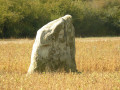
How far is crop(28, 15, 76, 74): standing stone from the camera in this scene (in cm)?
938

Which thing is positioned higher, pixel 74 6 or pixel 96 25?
pixel 74 6

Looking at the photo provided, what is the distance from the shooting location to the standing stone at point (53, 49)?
30.8 ft

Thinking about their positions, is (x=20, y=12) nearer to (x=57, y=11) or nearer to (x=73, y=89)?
(x=57, y=11)

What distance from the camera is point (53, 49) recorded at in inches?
373

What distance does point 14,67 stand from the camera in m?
11.1

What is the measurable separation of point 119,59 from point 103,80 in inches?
195

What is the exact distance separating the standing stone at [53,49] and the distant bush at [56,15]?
26.4m

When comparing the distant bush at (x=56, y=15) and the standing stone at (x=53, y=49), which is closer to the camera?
the standing stone at (x=53, y=49)

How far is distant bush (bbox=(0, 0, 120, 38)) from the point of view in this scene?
120 feet

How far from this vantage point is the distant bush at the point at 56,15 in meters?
36.5

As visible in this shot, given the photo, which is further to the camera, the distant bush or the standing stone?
the distant bush

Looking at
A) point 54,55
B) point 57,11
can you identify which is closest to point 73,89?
point 54,55

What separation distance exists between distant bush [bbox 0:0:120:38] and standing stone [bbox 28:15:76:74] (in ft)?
86.7

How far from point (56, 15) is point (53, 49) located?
3367 centimetres
